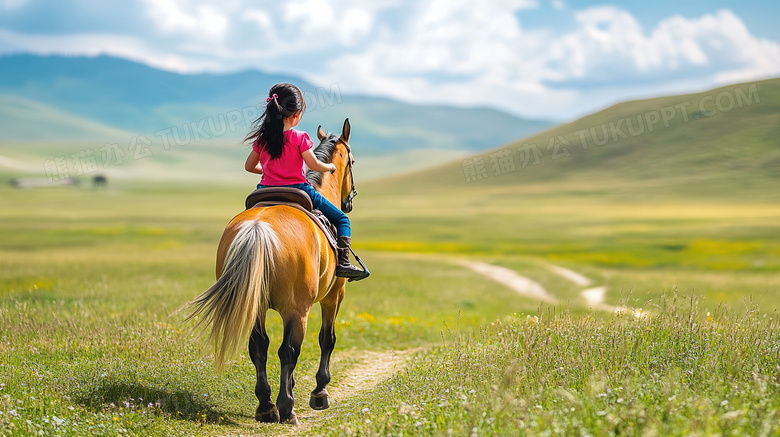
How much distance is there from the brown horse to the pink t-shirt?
0.56m

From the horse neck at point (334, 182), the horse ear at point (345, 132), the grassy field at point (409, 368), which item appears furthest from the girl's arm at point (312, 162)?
the grassy field at point (409, 368)

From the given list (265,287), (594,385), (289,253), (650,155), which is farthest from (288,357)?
(650,155)

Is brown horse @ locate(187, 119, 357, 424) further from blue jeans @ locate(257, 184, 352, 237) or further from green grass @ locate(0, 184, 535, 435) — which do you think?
green grass @ locate(0, 184, 535, 435)

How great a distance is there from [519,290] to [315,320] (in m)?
16.9

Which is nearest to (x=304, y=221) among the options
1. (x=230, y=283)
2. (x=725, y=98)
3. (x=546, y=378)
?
(x=230, y=283)

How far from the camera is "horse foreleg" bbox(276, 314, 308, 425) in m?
8.41

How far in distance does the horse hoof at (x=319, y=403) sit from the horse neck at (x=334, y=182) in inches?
119

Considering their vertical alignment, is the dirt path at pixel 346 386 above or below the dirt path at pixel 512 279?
above

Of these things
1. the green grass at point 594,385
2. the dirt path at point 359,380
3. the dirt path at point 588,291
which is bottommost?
the dirt path at point 588,291

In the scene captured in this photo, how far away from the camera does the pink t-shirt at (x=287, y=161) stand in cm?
912

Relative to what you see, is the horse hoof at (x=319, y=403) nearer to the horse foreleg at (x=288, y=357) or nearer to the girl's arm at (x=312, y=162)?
the horse foreleg at (x=288, y=357)

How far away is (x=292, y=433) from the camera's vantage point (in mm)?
7992

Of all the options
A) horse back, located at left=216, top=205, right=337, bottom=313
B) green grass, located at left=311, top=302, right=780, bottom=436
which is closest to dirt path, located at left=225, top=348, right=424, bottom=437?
green grass, located at left=311, top=302, right=780, bottom=436

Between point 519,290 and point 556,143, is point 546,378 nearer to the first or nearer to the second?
point 519,290
